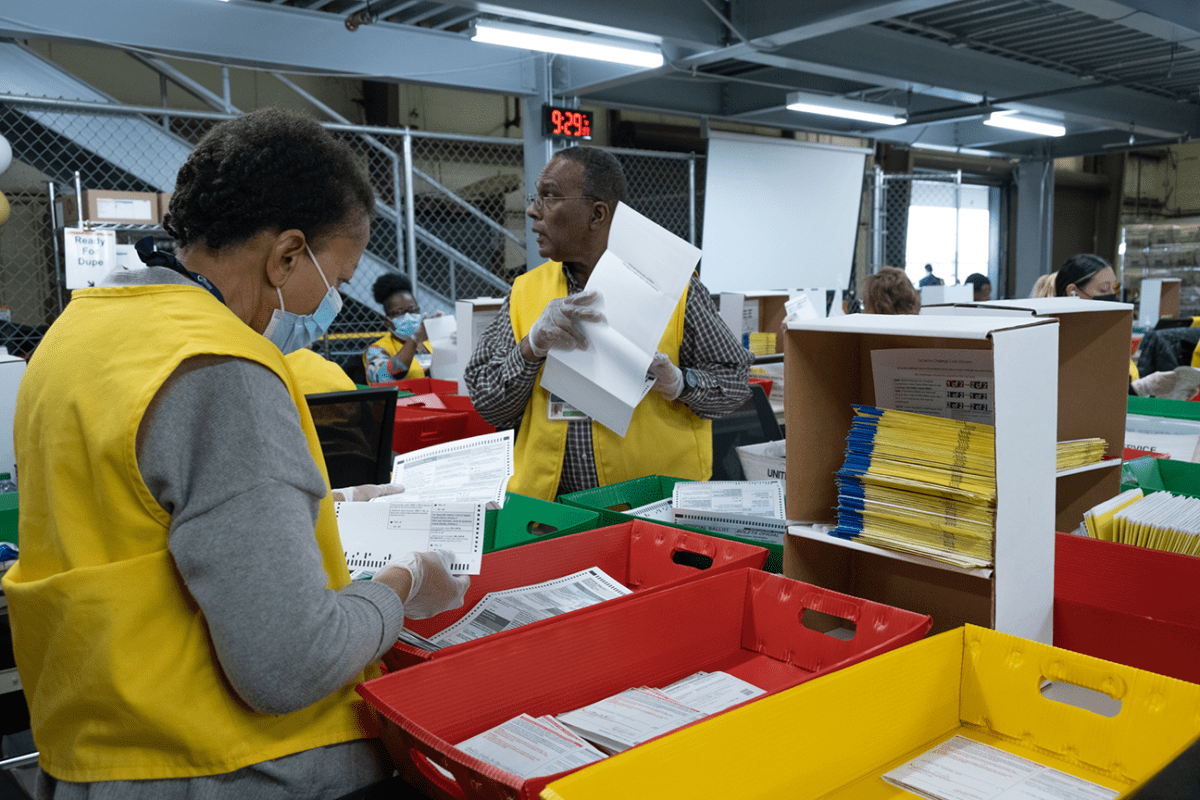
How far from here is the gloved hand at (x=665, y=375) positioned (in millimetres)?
2115

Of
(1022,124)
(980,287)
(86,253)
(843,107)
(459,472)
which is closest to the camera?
(459,472)

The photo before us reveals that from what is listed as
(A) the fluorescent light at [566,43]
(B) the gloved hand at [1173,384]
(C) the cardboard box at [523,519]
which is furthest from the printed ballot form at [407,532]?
(A) the fluorescent light at [566,43]

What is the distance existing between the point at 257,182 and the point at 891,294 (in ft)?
11.2

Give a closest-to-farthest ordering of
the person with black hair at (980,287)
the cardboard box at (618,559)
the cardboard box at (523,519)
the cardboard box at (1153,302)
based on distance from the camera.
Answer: the cardboard box at (618,559) < the cardboard box at (523,519) < the cardboard box at (1153,302) < the person with black hair at (980,287)

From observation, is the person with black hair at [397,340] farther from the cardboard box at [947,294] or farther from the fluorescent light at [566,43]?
the cardboard box at [947,294]

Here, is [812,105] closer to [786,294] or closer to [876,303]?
[786,294]

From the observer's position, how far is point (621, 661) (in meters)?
1.32

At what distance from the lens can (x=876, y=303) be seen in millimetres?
4012

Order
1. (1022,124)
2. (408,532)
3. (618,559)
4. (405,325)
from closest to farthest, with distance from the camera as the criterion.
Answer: (408,532) → (618,559) → (405,325) → (1022,124)

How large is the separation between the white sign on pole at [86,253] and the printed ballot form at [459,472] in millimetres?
4095

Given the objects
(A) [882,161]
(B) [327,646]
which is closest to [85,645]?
(B) [327,646]

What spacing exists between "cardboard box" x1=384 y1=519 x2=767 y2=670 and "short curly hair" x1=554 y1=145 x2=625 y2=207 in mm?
926

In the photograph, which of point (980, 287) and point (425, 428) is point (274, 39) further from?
point (980, 287)

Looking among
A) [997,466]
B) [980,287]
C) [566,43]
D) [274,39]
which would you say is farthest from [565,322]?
[980,287]
